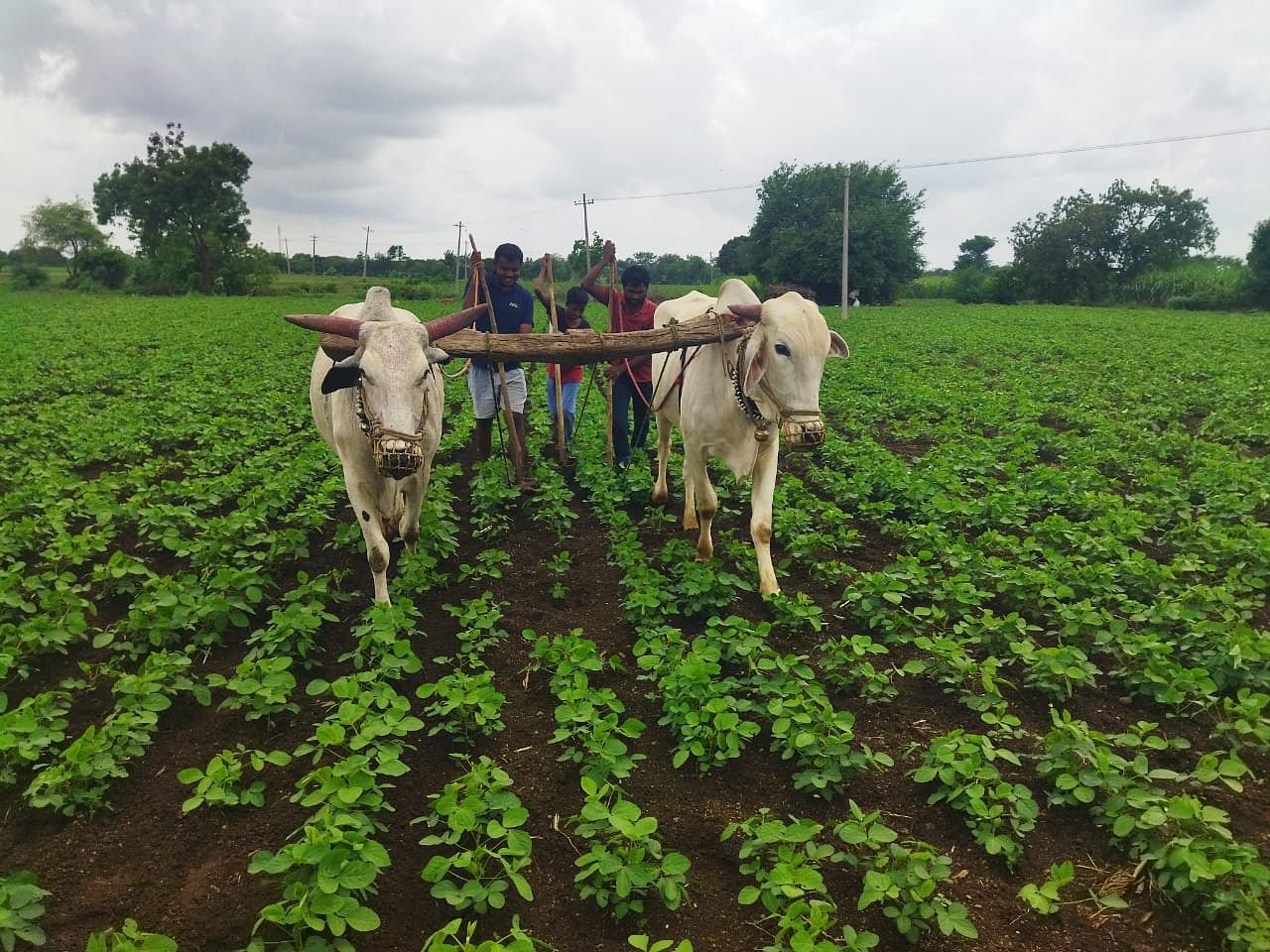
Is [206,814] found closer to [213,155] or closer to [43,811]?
[43,811]

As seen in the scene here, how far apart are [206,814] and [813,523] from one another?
5.07 metres

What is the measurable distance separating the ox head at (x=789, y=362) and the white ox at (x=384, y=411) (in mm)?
1934

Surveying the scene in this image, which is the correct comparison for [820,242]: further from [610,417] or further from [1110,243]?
[610,417]

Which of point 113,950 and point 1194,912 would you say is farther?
point 1194,912

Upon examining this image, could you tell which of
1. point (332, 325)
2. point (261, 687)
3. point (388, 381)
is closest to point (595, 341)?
point (388, 381)

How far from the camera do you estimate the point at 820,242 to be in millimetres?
56094

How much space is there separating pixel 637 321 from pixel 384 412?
13.7 feet

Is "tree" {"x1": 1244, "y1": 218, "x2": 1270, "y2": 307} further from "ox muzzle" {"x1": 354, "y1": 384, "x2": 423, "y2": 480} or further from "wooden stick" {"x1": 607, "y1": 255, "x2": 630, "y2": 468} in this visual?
"ox muzzle" {"x1": 354, "y1": 384, "x2": 423, "y2": 480}

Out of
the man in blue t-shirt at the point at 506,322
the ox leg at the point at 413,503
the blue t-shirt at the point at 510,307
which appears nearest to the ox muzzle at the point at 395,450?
the ox leg at the point at 413,503

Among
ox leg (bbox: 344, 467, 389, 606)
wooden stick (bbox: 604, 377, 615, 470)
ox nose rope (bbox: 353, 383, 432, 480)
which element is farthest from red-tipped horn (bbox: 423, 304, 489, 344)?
wooden stick (bbox: 604, 377, 615, 470)

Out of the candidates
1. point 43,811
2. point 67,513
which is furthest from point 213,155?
point 43,811

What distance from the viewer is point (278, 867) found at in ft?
8.04

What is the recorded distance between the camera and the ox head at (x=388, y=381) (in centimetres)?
439

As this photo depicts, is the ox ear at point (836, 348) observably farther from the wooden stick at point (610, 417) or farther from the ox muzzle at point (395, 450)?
the ox muzzle at point (395, 450)
